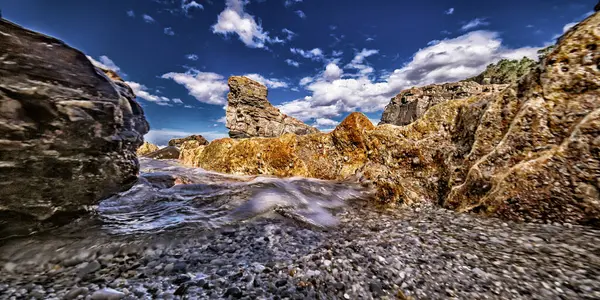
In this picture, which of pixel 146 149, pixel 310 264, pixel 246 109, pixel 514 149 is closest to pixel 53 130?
pixel 310 264

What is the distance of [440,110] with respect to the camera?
26.7 ft

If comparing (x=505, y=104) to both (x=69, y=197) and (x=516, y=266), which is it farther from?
(x=69, y=197)

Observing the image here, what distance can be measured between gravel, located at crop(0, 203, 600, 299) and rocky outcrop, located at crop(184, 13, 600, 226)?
0.56 meters

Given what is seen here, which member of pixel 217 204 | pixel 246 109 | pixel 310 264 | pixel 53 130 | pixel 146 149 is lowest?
pixel 310 264

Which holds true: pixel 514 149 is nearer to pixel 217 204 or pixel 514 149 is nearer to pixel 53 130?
pixel 217 204

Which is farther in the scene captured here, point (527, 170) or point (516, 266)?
point (527, 170)

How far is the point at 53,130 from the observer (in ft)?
10.7

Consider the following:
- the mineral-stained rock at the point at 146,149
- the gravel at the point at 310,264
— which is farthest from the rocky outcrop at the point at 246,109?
the gravel at the point at 310,264

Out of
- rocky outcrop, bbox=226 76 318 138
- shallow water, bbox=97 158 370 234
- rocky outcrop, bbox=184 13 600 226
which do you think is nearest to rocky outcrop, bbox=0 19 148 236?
shallow water, bbox=97 158 370 234

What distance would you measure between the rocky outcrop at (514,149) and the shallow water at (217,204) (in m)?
1.79

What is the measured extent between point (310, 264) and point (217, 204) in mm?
3647

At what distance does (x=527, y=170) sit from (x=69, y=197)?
329 inches

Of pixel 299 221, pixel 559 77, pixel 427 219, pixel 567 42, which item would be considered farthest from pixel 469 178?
pixel 299 221

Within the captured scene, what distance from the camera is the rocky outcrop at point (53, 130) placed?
114 inches
